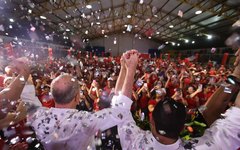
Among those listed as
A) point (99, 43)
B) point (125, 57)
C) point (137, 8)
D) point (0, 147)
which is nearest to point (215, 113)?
point (125, 57)

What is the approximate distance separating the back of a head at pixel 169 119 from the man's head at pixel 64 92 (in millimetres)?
736

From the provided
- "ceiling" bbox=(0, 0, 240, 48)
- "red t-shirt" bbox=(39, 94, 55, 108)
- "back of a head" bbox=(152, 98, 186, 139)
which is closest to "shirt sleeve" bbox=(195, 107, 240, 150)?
"back of a head" bbox=(152, 98, 186, 139)

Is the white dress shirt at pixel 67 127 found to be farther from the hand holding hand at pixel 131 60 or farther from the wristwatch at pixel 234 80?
the wristwatch at pixel 234 80

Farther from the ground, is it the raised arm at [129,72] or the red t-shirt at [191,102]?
the raised arm at [129,72]

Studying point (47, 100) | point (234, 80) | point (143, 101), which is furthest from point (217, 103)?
point (143, 101)

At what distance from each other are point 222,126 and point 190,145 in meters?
0.23

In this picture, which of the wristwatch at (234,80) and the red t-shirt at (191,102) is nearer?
the wristwatch at (234,80)

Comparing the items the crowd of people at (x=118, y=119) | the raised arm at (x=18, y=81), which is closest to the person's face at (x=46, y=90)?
the crowd of people at (x=118, y=119)

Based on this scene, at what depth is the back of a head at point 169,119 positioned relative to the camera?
1.38 m

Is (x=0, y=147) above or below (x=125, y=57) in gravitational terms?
below

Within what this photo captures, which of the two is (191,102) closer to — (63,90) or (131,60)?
(63,90)

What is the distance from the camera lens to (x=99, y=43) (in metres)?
33.5

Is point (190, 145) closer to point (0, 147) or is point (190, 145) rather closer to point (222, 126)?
point (222, 126)

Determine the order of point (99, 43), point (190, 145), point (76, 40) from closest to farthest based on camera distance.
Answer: point (190, 145) < point (76, 40) < point (99, 43)
